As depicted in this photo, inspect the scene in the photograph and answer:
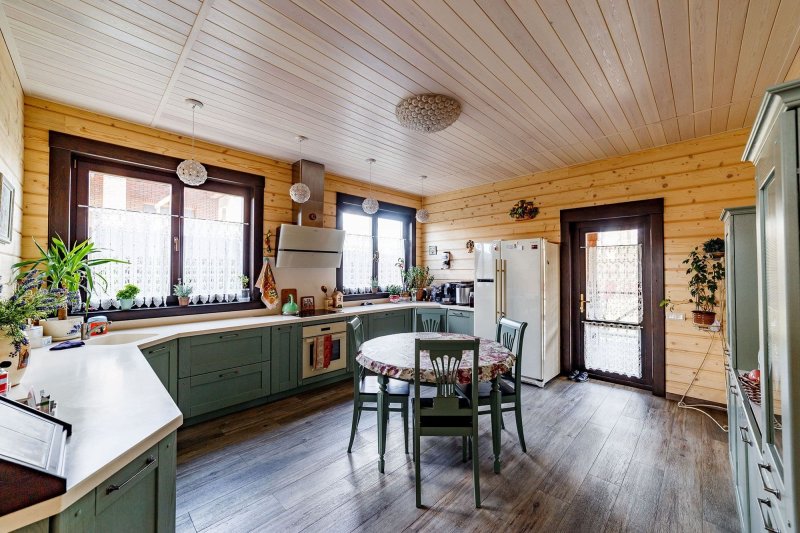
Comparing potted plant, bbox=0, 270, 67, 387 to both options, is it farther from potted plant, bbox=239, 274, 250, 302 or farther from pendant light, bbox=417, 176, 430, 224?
pendant light, bbox=417, 176, 430, 224

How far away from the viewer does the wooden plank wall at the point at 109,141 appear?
8.37 feet

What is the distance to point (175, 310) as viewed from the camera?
10.7 feet

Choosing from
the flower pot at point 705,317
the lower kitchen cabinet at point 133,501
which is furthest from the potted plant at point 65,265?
the flower pot at point 705,317

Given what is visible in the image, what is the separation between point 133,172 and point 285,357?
2311 mm

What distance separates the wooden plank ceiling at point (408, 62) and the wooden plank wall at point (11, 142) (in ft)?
0.44

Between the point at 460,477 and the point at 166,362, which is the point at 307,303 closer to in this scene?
the point at 166,362

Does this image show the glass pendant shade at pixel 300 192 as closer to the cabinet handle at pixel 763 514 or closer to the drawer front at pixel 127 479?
the drawer front at pixel 127 479

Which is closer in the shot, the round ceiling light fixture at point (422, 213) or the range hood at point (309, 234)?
the range hood at point (309, 234)

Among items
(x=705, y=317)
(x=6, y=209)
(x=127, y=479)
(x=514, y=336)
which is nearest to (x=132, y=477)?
(x=127, y=479)

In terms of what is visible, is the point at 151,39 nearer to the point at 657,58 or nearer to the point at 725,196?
the point at 657,58

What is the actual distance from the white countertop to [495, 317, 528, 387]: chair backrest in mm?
2202

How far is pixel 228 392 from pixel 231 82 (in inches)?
105

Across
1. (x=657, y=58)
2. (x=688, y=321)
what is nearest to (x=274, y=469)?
(x=657, y=58)

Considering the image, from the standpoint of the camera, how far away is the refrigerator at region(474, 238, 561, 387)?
3.89 m
